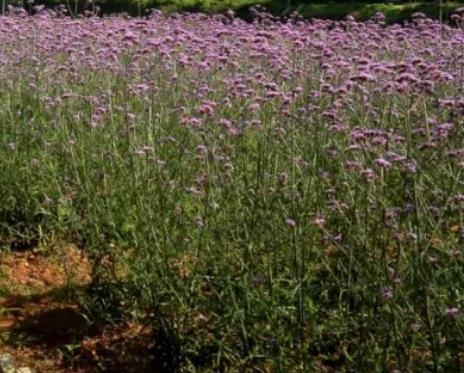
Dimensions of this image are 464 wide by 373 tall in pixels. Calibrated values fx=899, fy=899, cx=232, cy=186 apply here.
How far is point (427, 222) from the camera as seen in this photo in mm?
3592

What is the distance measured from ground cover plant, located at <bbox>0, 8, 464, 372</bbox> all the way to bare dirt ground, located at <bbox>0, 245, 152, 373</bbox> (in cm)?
7

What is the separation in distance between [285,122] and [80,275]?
4.97 ft

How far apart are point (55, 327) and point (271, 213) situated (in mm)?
1383

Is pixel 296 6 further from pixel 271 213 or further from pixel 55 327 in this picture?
pixel 271 213

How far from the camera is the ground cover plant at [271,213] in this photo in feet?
11.0

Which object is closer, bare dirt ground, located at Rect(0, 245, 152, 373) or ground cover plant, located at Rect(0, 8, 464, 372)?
ground cover plant, located at Rect(0, 8, 464, 372)

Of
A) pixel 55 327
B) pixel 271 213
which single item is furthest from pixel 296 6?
pixel 271 213

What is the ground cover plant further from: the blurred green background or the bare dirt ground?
the blurred green background

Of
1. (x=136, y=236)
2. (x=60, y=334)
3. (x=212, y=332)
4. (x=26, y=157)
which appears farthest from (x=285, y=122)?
(x=26, y=157)

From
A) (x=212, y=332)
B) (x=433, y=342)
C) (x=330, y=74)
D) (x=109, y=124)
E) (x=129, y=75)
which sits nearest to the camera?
(x=433, y=342)

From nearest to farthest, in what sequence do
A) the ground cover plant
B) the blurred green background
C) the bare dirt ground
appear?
the ground cover plant, the bare dirt ground, the blurred green background

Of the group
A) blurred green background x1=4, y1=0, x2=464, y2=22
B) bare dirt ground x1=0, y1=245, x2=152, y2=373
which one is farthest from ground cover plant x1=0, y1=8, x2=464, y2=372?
blurred green background x1=4, y1=0, x2=464, y2=22

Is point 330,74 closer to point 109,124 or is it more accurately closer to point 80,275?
point 109,124

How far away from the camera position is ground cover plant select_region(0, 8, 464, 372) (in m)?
3.36
